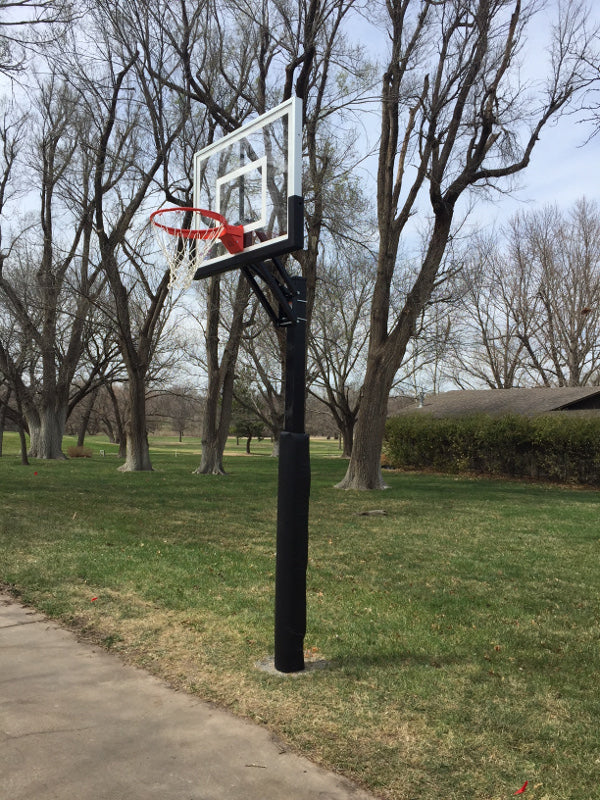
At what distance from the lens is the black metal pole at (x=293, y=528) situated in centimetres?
429

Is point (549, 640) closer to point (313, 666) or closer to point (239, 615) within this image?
point (313, 666)

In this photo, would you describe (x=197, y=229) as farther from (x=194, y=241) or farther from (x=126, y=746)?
(x=126, y=746)

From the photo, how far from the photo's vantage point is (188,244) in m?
6.04

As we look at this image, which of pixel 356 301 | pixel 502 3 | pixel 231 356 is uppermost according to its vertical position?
pixel 502 3

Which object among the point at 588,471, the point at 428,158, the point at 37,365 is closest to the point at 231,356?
the point at 428,158

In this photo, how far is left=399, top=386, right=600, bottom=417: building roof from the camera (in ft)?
89.4

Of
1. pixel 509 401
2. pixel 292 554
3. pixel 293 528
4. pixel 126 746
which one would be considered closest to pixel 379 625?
pixel 292 554

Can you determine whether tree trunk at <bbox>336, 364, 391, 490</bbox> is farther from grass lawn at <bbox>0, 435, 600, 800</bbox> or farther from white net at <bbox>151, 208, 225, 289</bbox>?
white net at <bbox>151, 208, 225, 289</bbox>

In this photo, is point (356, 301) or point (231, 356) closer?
point (231, 356)

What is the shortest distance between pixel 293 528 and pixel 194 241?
3.04 m

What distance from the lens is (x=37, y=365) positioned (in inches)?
1325

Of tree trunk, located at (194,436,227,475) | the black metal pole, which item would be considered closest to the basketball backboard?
the black metal pole

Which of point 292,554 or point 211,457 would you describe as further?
point 211,457

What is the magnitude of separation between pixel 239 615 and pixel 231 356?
17667mm
